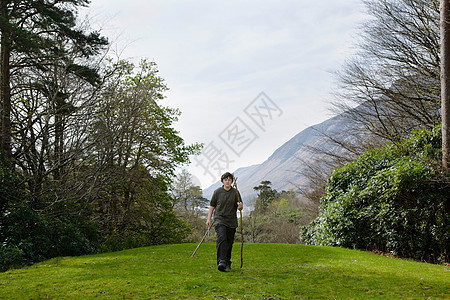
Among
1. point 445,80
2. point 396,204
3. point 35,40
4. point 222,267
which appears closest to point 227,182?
point 222,267

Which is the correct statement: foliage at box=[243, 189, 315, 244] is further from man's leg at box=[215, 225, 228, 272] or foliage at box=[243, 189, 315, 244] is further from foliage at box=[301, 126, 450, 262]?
man's leg at box=[215, 225, 228, 272]

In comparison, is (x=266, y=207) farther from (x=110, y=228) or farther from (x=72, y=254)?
(x=72, y=254)

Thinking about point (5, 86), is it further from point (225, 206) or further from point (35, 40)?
point (225, 206)

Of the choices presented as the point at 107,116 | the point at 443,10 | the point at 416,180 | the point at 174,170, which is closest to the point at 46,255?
the point at 107,116

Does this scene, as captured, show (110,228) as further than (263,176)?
No

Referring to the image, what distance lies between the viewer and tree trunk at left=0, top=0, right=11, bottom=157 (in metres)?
12.1

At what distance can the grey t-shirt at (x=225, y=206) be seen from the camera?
6.99 metres

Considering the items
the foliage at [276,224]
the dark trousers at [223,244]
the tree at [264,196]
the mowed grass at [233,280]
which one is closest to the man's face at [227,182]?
the dark trousers at [223,244]

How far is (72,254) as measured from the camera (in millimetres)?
11156

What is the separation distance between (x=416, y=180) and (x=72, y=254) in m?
10.6

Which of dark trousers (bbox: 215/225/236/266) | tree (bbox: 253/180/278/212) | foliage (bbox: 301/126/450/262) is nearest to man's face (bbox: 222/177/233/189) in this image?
dark trousers (bbox: 215/225/236/266)

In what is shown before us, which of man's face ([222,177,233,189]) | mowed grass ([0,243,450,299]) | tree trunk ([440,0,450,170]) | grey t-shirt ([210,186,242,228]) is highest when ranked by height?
tree trunk ([440,0,450,170])

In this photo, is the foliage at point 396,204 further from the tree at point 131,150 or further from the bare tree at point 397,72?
the tree at point 131,150

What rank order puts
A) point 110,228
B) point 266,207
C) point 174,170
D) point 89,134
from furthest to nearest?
point 266,207 → point 174,170 → point 110,228 → point 89,134
